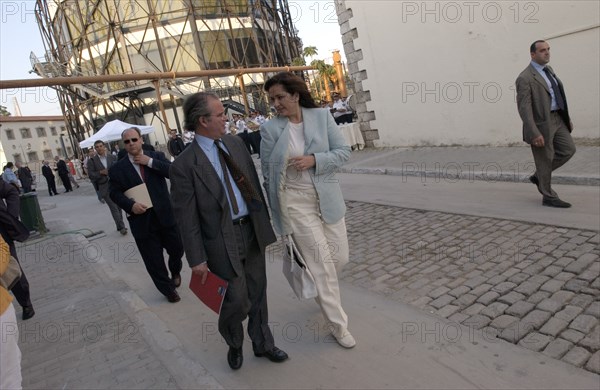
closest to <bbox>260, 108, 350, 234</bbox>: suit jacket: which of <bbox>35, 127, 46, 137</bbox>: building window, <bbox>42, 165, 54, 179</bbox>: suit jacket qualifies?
<bbox>42, 165, 54, 179</bbox>: suit jacket

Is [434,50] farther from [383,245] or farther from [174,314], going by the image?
[174,314]

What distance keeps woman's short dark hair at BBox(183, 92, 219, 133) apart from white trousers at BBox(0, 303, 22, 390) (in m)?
1.58

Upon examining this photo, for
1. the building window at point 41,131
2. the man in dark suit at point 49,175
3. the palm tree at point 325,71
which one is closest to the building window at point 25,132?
the building window at point 41,131

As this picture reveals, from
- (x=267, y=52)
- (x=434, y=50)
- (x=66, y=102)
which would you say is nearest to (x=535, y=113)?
(x=434, y=50)

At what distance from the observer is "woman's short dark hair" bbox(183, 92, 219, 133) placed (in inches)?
119

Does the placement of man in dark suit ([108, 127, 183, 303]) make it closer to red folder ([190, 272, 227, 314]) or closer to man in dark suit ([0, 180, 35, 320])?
man in dark suit ([0, 180, 35, 320])

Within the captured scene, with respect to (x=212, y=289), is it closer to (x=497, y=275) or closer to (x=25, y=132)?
(x=497, y=275)

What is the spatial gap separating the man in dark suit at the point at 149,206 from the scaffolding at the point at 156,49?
2289 centimetres

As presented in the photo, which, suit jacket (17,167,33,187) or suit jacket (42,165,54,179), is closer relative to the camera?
suit jacket (17,167,33,187)

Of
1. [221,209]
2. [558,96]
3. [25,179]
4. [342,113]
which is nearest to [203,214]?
[221,209]

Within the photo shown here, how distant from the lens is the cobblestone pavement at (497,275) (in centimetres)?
328

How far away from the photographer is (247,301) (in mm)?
3213

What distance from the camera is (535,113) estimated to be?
19.2 feet

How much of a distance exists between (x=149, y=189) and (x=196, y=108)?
2182mm
